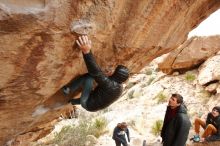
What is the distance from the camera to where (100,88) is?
18.1 ft

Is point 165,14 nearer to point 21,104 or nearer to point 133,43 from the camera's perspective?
point 133,43

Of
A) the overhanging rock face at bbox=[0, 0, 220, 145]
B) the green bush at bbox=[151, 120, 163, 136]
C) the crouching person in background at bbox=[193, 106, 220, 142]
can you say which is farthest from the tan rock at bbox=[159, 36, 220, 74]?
the overhanging rock face at bbox=[0, 0, 220, 145]

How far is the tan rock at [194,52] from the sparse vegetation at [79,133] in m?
4.40

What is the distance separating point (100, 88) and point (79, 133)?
10.2 metres

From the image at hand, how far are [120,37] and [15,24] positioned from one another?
6.14 feet

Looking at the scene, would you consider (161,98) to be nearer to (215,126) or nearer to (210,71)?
(210,71)

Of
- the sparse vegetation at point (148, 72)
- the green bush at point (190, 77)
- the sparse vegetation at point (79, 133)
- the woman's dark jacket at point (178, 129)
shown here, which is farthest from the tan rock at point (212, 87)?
the woman's dark jacket at point (178, 129)

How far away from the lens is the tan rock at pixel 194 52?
55.7ft

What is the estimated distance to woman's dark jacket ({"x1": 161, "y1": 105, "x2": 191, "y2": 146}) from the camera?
18.6 feet

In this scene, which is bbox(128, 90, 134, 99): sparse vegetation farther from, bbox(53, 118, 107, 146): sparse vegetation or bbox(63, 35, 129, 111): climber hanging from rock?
bbox(63, 35, 129, 111): climber hanging from rock

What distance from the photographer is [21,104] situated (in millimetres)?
5609

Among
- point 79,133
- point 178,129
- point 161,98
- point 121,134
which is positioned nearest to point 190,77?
point 161,98

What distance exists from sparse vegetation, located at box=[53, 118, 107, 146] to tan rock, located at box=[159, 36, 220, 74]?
4398 mm

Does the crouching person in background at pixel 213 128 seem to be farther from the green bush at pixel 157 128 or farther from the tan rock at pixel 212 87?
the tan rock at pixel 212 87
